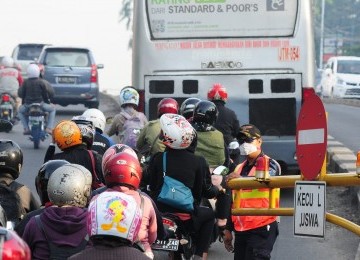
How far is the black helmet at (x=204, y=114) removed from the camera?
11.5 m

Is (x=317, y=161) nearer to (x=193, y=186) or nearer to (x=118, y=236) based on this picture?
(x=118, y=236)

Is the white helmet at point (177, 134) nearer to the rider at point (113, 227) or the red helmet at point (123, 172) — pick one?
the red helmet at point (123, 172)

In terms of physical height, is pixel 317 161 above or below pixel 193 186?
above

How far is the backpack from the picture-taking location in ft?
43.3

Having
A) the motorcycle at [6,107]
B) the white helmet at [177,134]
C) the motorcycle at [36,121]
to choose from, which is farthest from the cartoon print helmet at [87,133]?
the motorcycle at [6,107]

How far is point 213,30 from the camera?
17.1 metres

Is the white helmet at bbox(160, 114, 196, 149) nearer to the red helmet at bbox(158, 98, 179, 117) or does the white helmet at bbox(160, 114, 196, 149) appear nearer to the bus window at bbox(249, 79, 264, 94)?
the red helmet at bbox(158, 98, 179, 117)

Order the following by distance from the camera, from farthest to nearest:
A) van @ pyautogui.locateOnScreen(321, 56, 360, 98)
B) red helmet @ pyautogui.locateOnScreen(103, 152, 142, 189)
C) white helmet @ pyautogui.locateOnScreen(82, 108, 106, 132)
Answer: van @ pyautogui.locateOnScreen(321, 56, 360, 98), white helmet @ pyautogui.locateOnScreen(82, 108, 106, 132), red helmet @ pyautogui.locateOnScreen(103, 152, 142, 189)

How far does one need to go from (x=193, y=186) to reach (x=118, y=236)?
170 inches

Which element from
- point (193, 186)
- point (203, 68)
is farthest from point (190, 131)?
point (203, 68)

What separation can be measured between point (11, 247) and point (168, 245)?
16.2ft

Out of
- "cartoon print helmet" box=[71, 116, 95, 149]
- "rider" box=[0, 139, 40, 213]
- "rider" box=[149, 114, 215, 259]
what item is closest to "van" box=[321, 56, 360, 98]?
"cartoon print helmet" box=[71, 116, 95, 149]

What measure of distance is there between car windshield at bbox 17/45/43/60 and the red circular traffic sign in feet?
110

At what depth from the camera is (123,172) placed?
7.07m
